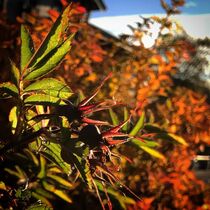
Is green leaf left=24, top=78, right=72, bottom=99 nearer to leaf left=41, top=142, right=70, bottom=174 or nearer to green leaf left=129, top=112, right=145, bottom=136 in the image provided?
leaf left=41, top=142, right=70, bottom=174

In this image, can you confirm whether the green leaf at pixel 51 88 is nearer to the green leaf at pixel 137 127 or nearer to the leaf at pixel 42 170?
the green leaf at pixel 137 127

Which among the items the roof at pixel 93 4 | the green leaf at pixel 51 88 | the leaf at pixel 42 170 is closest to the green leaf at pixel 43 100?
the green leaf at pixel 51 88

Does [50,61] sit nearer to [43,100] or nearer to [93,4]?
[43,100]

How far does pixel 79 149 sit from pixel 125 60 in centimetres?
272

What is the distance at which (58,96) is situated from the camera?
0.70 meters

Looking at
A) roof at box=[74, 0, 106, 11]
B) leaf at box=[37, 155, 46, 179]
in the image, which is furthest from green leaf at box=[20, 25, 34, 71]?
roof at box=[74, 0, 106, 11]

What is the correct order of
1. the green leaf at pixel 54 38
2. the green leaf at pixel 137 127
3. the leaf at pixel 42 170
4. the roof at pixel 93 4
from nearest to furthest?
the green leaf at pixel 54 38 < the green leaf at pixel 137 127 < the leaf at pixel 42 170 < the roof at pixel 93 4

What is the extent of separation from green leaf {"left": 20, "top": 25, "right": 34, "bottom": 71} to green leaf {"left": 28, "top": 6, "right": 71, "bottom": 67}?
0.01 metres

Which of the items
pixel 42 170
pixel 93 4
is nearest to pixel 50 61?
pixel 42 170

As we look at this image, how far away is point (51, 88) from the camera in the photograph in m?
0.71

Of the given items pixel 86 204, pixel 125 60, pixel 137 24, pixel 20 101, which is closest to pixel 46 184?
pixel 20 101

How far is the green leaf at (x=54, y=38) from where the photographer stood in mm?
657

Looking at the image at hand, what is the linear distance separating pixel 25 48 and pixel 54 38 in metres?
0.07

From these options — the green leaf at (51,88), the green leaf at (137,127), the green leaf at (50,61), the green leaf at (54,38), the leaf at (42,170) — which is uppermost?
the green leaf at (54,38)
